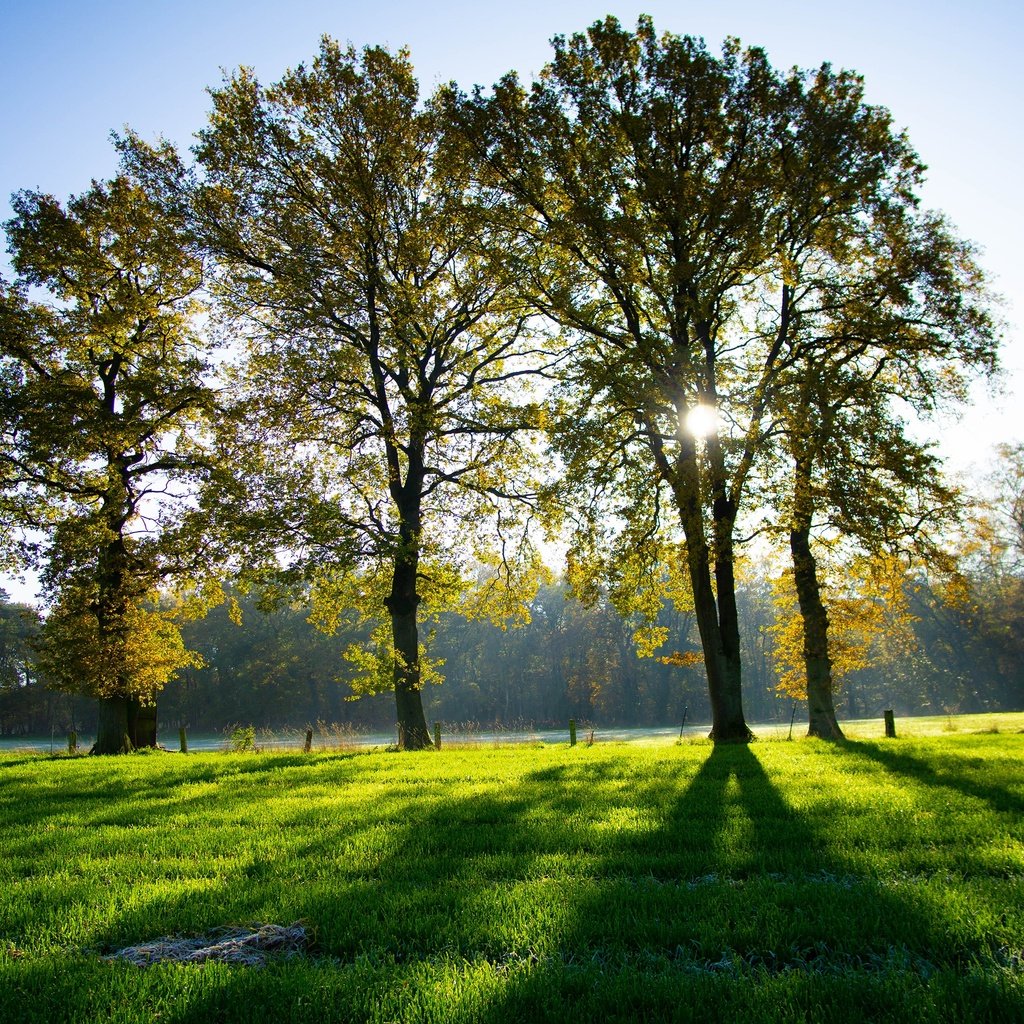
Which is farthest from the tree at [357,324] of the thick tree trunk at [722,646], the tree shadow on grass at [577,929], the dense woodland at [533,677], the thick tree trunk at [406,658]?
the dense woodland at [533,677]

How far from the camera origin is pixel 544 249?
61.8 ft

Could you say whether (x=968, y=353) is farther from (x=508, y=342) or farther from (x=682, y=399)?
(x=508, y=342)

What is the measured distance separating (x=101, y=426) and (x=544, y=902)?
20453 mm

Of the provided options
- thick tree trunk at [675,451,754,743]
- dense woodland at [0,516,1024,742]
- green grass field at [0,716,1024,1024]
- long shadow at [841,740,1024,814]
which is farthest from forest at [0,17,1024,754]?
dense woodland at [0,516,1024,742]

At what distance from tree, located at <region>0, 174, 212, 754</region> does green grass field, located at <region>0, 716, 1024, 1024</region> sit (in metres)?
14.5

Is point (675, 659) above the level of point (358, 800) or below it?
above

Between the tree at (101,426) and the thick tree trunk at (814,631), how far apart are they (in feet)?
59.0

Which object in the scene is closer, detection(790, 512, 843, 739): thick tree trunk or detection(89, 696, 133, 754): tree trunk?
detection(790, 512, 843, 739): thick tree trunk

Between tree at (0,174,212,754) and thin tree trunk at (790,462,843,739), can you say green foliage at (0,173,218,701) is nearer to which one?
tree at (0,174,212,754)

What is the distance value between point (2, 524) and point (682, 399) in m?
20.2

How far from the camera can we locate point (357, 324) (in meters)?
21.8

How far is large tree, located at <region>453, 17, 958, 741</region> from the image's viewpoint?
15930 millimetres

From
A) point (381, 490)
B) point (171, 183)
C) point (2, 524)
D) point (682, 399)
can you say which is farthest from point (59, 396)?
point (682, 399)

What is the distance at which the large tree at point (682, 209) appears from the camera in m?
15.9
